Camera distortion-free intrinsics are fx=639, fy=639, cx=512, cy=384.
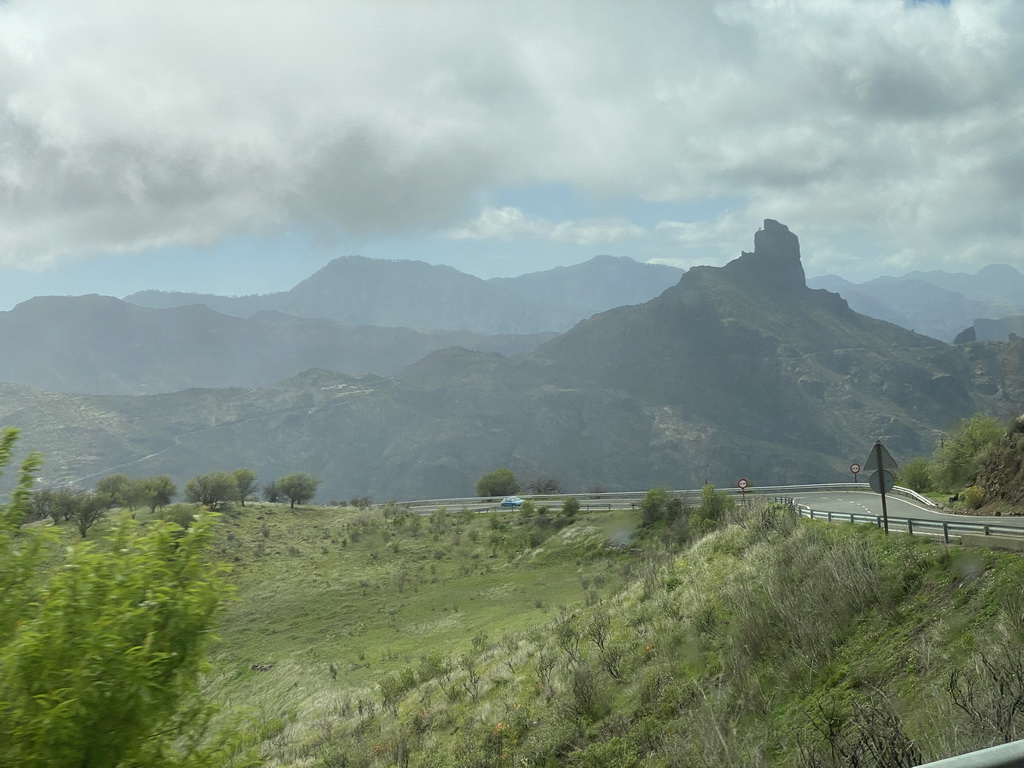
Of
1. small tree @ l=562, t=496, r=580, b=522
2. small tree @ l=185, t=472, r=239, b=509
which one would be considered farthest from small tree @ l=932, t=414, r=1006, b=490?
small tree @ l=185, t=472, r=239, b=509

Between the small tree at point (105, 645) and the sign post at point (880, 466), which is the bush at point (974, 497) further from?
the small tree at point (105, 645)

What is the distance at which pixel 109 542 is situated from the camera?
6133 mm

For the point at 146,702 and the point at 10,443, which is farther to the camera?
the point at 10,443

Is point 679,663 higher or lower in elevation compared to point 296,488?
higher

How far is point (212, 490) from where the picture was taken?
62.5m

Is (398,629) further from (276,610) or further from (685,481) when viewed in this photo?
(685,481)

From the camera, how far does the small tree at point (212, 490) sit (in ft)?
204

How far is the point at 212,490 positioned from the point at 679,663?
5982 centimetres

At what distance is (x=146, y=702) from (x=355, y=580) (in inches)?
1453

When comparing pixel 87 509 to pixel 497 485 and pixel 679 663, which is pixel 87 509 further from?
pixel 679 663

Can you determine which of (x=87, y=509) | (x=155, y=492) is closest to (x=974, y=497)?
(x=87, y=509)

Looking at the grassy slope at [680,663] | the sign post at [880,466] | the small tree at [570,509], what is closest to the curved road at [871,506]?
the sign post at [880,466]

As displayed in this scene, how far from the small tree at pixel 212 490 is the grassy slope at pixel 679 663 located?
34.8 m

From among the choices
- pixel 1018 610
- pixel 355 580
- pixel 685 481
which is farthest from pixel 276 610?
pixel 685 481
